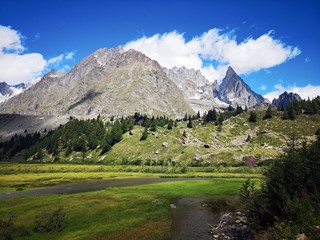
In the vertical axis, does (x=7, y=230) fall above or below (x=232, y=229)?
below

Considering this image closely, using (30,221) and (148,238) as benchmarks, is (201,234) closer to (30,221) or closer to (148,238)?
(148,238)

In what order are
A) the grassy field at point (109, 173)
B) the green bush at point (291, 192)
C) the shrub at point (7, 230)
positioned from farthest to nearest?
the grassy field at point (109, 173) < the shrub at point (7, 230) < the green bush at point (291, 192)

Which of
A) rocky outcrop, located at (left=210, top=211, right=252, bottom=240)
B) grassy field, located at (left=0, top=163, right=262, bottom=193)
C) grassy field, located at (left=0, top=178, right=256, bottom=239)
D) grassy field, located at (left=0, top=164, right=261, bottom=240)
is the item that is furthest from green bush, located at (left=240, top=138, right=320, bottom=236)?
grassy field, located at (left=0, top=163, right=262, bottom=193)

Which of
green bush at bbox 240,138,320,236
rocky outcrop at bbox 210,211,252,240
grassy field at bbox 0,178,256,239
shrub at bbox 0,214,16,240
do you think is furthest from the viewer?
grassy field at bbox 0,178,256,239

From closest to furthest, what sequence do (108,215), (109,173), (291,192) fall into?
(291,192)
(108,215)
(109,173)

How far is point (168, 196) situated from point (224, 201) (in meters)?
14.3

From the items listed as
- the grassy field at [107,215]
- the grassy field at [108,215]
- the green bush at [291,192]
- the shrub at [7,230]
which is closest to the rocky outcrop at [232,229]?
the green bush at [291,192]

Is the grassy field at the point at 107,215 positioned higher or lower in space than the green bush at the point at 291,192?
lower

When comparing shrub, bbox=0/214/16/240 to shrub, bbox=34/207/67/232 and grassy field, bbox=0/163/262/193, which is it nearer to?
shrub, bbox=34/207/67/232

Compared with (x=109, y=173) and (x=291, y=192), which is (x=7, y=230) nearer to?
(x=291, y=192)

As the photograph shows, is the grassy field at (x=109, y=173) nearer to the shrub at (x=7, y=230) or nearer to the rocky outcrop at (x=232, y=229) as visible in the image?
the rocky outcrop at (x=232, y=229)

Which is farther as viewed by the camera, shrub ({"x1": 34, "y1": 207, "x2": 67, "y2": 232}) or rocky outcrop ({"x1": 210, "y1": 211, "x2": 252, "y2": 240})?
shrub ({"x1": 34, "y1": 207, "x2": 67, "y2": 232})

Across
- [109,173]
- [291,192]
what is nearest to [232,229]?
[291,192]

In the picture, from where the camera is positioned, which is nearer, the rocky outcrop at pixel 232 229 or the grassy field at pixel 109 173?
the rocky outcrop at pixel 232 229
